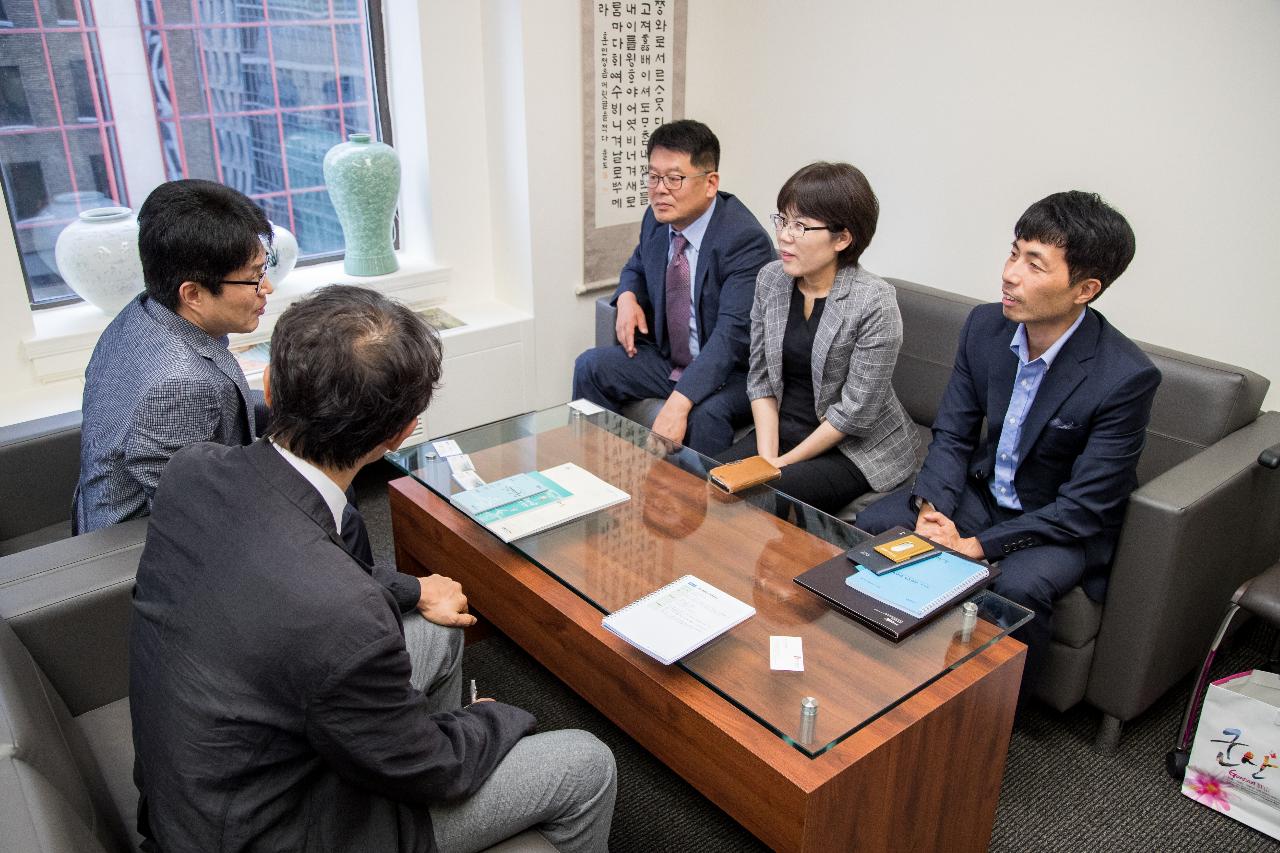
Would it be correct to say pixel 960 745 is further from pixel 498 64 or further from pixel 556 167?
pixel 498 64

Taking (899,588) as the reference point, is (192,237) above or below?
above

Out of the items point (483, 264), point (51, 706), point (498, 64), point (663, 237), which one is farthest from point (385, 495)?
point (51, 706)

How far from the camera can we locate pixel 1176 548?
81.1 inches

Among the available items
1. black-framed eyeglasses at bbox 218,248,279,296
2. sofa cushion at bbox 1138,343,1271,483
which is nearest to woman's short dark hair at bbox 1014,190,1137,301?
sofa cushion at bbox 1138,343,1271,483

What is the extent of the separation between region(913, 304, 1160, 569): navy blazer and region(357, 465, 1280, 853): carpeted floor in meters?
0.47

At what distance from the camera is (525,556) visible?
208 centimetres

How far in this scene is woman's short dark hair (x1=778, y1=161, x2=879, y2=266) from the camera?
249cm

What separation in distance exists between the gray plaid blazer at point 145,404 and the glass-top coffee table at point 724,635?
57 cm

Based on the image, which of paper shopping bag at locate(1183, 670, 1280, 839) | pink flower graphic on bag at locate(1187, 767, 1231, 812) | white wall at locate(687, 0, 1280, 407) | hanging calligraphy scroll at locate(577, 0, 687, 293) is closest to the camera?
paper shopping bag at locate(1183, 670, 1280, 839)

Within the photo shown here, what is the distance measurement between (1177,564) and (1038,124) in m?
1.63

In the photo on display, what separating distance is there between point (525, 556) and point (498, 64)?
218 centimetres

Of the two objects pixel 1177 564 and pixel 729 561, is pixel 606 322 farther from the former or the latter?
pixel 1177 564

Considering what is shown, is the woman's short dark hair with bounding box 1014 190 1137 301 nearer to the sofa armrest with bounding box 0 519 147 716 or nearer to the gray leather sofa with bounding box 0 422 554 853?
the gray leather sofa with bounding box 0 422 554 853

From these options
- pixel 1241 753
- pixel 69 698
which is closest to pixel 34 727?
pixel 69 698
